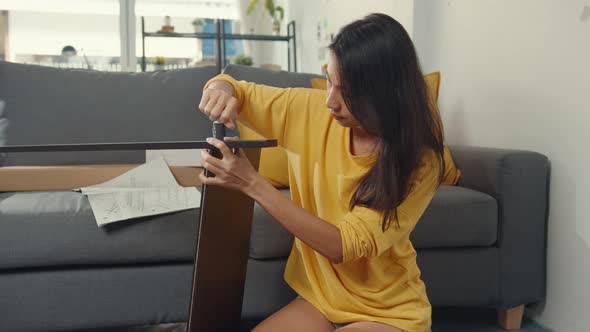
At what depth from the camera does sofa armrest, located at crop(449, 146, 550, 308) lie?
4.65 feet

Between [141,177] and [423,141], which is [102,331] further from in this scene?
[423,141]

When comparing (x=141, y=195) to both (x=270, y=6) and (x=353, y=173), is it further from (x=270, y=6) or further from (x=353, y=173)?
(x=270, y=6)

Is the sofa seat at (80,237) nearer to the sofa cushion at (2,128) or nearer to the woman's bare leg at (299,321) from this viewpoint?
the woman's bare leg at (299,321)

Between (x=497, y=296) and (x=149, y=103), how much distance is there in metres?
1.24

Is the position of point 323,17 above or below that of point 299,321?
above

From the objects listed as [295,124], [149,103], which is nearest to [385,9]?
[149,103]

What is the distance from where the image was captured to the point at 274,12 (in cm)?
417

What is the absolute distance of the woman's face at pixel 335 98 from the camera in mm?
866

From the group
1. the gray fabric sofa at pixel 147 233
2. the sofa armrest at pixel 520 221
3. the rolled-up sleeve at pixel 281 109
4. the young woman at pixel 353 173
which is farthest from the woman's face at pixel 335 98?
the sofa armrest at pixel 520 221

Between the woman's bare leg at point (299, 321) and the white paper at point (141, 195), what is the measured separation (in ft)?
1.34

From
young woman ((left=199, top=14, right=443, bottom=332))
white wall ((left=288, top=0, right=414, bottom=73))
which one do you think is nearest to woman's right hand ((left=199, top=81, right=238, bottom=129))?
young woman ((left=199, top=14, right=443, bottom=332))

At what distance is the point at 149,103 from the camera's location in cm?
178

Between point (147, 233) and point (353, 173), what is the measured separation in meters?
0.57

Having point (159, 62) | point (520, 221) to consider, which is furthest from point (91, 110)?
point (159, 62)
